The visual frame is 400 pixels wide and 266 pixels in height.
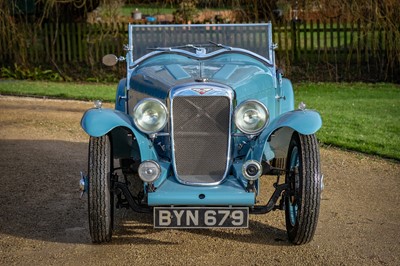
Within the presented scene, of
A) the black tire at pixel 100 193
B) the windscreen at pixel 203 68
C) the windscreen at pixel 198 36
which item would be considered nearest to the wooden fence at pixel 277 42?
the windscreen at pixel 198 36

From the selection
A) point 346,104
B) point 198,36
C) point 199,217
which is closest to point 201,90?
point 199,217

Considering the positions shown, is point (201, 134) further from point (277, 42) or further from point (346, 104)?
point (277, 42)

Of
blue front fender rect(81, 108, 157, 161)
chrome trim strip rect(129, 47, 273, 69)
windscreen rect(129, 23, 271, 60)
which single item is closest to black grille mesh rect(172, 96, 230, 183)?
blue front fender rect(81, 108, 157, 161)

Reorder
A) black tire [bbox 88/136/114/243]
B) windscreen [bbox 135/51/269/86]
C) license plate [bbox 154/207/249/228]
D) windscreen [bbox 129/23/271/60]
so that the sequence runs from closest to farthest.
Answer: license plate [bbox 154/207/249/228]
black tire [bbox 88/136/114/243]
windscreen [bbox 135/51/269/86]
windscreen [bbox 129/23/271/60]

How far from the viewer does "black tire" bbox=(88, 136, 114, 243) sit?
5695 millimetres

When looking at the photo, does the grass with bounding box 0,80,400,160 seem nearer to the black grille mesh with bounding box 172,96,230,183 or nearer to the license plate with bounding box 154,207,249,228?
the black grille mesh with bounding box 172,96,230,183

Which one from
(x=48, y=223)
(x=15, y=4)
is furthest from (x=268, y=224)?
(x=15, y=4)

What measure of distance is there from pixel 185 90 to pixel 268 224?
55.5 inches

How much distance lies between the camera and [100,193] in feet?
18.7

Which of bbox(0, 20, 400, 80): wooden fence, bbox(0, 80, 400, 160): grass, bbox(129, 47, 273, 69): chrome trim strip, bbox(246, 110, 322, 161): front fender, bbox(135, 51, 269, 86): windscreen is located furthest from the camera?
bbox(0, 20, 400, 80): wooden fence

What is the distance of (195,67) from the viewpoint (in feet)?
22.0

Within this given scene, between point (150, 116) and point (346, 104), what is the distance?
8.90m

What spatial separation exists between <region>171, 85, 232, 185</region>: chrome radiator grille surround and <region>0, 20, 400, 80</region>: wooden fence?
39.6ft

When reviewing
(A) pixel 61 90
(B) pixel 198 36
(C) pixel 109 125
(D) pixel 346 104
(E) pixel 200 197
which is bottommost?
(D) pixel 346 104
